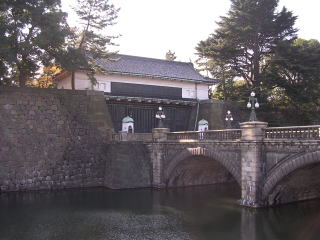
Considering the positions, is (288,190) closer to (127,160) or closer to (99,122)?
(127,160)

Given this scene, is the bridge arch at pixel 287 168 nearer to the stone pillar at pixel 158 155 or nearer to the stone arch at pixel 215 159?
the stone arch at pixel 215 159

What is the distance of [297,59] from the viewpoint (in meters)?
34.7

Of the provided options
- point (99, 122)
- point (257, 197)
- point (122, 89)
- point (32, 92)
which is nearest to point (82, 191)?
point (99, 122)

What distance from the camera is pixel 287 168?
17.4 meters

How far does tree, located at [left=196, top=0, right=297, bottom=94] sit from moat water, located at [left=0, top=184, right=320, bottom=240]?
17.9 meters

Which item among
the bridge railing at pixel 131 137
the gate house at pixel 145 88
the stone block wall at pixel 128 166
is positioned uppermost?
the gate house at pixel 145 88

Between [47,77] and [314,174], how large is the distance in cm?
2811

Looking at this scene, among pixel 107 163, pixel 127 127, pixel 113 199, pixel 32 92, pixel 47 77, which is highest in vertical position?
pixel 47 77

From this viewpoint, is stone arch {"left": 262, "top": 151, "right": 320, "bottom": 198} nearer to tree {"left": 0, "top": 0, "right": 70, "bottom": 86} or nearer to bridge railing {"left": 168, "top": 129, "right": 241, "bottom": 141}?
bridge railing {"left": 168, "top": 129, "right": 241, "bottom": 141}

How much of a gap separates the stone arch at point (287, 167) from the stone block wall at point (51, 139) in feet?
48.9

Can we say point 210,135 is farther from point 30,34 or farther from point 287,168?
point 30,34

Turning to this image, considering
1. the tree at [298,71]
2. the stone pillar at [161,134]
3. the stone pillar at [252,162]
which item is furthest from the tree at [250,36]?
the stone pillar at [252,162]

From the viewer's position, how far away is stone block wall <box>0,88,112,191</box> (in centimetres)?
2609

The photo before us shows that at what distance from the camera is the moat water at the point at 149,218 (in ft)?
50.8
